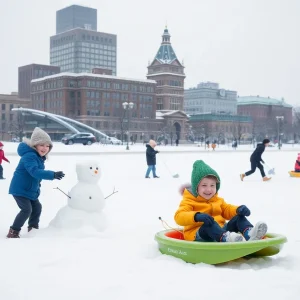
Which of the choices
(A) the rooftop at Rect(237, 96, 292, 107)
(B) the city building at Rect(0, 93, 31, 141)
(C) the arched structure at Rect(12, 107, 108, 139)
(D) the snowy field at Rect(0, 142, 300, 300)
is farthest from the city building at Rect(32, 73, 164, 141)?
(D) the snowy field at Rect(0, 142, 300, 300)

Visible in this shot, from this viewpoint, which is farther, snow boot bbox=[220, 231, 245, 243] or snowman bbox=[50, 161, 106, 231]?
snowman bbox=[50, 161, 106, 231]

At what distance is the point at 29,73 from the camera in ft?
455

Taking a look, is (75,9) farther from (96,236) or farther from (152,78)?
(96,236)

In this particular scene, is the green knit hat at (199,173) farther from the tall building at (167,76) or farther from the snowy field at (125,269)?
the tall building at (167,76)

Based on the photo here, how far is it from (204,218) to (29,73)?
139622 mm

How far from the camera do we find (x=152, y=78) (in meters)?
122

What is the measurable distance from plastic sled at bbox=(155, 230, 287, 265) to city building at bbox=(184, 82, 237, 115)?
14135cm

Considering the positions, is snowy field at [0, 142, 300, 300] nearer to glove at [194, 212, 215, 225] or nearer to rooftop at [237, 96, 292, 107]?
Answer: glove at [194, 212, 215, 225]

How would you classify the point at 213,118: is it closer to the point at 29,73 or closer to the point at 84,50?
the point at 84,50

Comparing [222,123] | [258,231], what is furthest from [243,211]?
Answer: [222,123]

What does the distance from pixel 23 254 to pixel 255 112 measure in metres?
153

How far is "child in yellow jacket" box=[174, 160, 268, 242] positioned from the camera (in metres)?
4.88

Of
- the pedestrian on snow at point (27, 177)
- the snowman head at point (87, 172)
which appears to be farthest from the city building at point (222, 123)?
the pedestrian on snow at point (27, 177)

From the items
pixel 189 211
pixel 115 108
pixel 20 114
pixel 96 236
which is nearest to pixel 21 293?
pixel 189 211
